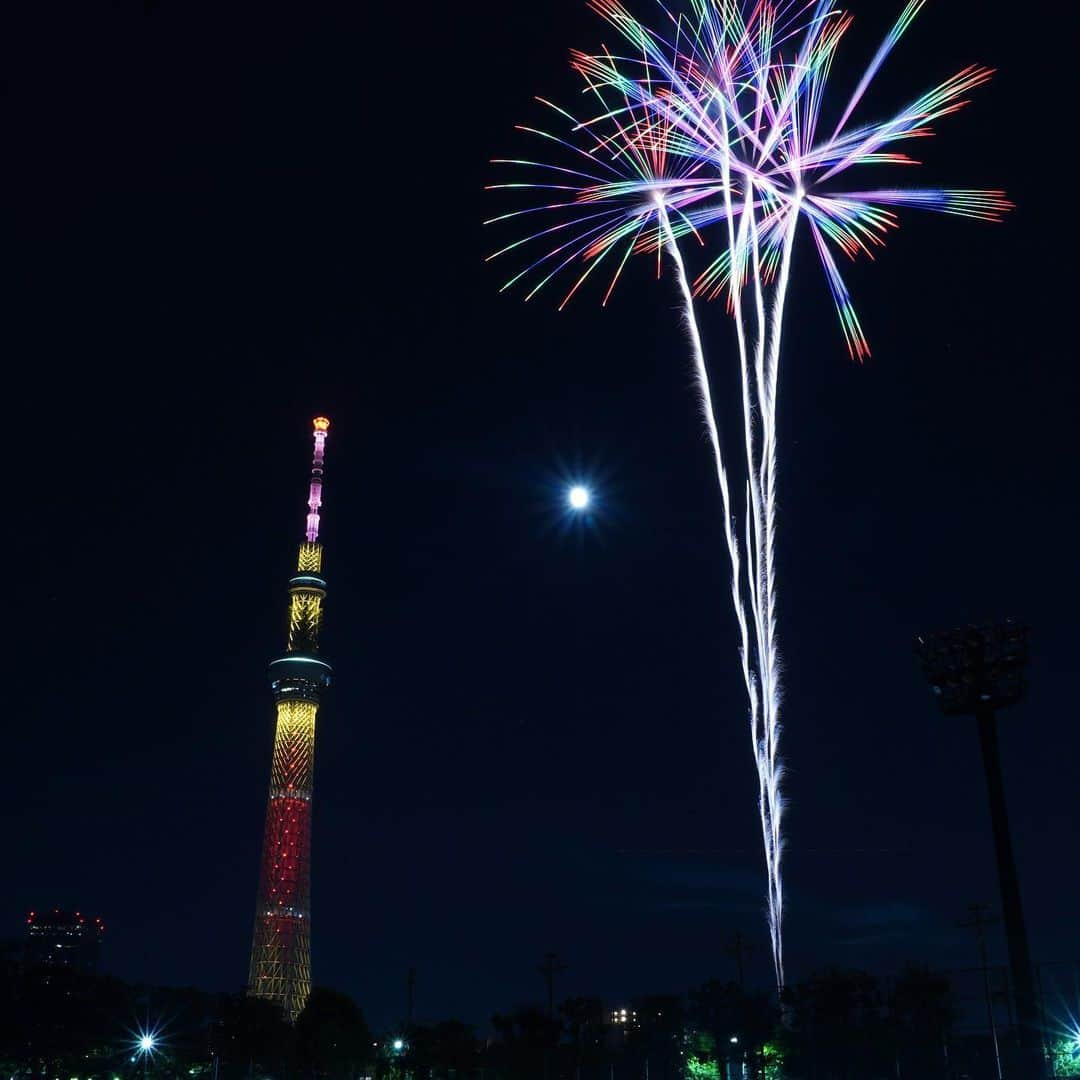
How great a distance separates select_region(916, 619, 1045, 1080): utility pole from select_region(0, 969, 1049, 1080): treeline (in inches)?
530

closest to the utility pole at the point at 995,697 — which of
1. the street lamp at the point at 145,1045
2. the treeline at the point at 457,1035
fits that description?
the treeline at the point at 457,1035

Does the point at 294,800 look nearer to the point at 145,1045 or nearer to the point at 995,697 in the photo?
the point at 145,1045

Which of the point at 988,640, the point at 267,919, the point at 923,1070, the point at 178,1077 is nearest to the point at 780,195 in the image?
the point at 988,640

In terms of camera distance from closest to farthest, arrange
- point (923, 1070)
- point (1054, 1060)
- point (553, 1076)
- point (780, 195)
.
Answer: point (780, 195) → point (1054, 1060) → point (923, 1070) → point (553, 1076)

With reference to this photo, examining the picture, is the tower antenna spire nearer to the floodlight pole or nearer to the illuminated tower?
the illuminated tower

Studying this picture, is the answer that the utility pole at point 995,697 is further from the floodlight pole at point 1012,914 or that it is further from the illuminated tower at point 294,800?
the illuminated tower at point 294,800

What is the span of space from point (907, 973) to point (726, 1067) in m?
9.18

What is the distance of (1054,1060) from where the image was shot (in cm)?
3011

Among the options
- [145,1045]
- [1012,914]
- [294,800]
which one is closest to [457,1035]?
[145,1045]

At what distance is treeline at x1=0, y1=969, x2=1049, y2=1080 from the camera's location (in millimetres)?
49022

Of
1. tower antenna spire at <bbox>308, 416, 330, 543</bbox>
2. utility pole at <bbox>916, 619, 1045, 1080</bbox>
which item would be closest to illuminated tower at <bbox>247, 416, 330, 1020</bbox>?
tower antenna spire at <bbox>308, 416, 330, 543</bbox>

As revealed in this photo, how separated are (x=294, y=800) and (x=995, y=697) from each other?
73911mm

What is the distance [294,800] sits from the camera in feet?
314

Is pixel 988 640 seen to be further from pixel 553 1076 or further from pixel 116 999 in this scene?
pixel 116 999
